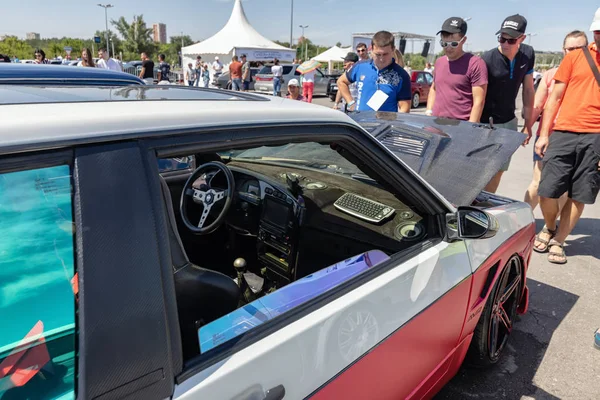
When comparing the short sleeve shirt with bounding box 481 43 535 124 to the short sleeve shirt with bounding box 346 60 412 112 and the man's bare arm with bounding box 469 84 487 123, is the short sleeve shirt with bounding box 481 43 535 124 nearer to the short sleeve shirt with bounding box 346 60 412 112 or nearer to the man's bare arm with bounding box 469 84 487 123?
the man's bare arm with bounding box 469 84 487 123

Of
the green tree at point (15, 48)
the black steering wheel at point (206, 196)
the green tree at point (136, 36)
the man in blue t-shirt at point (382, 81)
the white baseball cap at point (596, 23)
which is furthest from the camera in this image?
the green tree at point (136, 36)

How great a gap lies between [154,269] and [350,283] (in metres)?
0.70

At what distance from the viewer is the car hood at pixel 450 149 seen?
2.28 m

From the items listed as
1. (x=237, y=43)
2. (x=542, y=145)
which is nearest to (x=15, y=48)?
(x=237, y=43)

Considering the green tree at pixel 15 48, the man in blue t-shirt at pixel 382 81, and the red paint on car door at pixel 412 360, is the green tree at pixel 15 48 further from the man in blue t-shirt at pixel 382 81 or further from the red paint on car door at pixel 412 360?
the red paint on car door at pixel 412 360

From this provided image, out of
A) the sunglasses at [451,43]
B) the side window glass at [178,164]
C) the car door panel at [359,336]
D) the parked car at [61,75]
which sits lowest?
the car door panel at [359,336]

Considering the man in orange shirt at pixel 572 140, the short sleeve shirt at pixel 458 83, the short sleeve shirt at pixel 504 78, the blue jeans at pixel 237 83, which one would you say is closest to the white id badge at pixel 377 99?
the short sleeve shirt at pixel 458 83

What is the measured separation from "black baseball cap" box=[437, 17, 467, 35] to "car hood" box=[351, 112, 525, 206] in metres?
1.48

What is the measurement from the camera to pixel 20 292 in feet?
3.03

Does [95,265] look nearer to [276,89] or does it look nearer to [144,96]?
[144,96]

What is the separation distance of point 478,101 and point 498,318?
7.45 feet

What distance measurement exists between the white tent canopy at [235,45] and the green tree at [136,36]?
39900 millimetres

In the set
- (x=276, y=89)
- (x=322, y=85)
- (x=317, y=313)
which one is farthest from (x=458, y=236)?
(x=322, y=85)

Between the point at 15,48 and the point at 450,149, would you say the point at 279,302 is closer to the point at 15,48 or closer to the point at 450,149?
the point at 450,149
